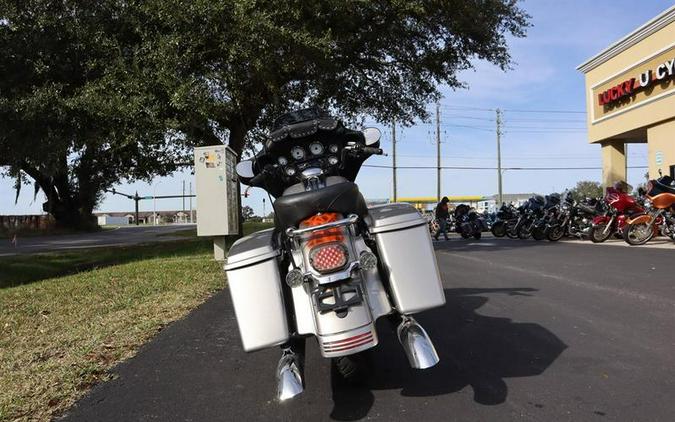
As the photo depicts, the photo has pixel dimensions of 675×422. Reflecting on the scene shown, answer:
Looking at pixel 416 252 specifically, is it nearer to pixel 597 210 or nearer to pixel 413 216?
pixel 413 216

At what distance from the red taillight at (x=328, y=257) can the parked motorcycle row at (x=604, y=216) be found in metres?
12.8

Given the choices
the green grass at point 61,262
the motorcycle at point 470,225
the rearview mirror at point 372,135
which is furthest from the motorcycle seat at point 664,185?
the rearview mirror at point 372,135

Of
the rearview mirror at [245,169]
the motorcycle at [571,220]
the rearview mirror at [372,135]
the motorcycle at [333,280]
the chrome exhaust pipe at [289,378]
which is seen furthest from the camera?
the motorcycle at [571,220]

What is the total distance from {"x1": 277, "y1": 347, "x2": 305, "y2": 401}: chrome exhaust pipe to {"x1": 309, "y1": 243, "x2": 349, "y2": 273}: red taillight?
1.87ft

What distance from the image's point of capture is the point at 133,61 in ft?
43.4

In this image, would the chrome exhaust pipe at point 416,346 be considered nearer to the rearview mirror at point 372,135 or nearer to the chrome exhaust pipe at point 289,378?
the chrome exhaust pipe at point 289,378

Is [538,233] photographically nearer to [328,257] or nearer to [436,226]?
[436,226]

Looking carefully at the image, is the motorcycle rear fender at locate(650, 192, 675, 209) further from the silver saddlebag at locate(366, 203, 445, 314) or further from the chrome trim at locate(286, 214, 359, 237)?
the chrome trim at locate(286, 214, 359, 237)

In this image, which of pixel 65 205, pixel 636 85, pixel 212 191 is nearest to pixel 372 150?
pixel 212 191

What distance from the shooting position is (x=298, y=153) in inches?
169

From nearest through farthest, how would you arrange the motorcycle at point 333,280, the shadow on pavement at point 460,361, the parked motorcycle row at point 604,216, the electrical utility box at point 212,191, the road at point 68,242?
the motorcycle at point 333,280 < the shadow on pavement at point 460,361 < the electrical utility box at point 212,191 < the parked motorcycle row at point 604,216 < the road at point 68,242

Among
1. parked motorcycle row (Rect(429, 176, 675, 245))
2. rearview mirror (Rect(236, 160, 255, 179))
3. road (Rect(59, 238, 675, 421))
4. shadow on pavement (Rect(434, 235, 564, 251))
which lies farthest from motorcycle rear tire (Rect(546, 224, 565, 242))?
rearview mirror (Rect(236, 160, 255, 179))

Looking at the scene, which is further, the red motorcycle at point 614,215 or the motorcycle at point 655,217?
the red motorcycle at point 614,215

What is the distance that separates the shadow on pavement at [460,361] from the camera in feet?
12.8
